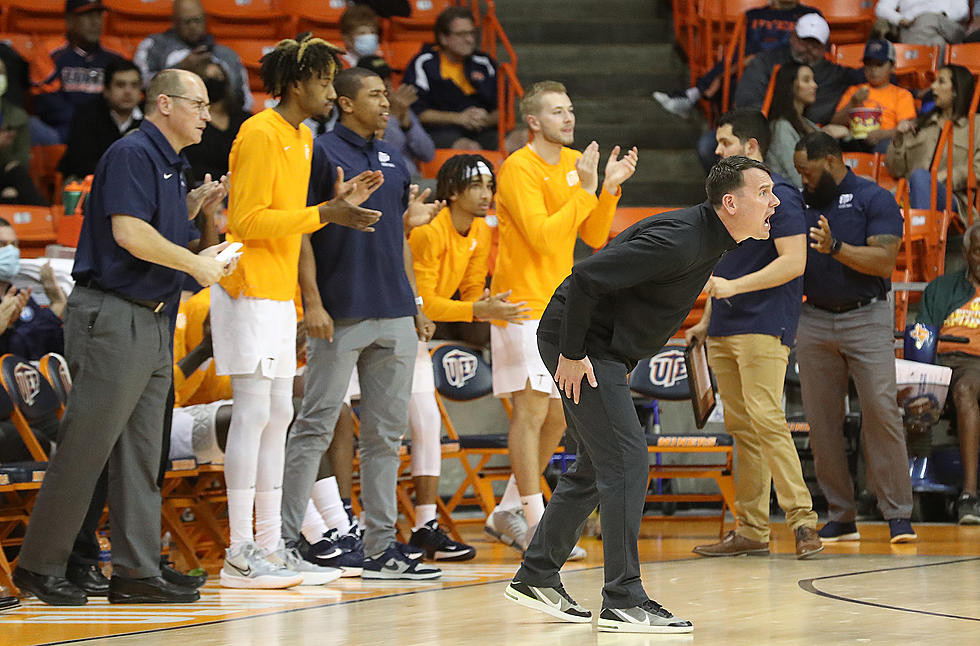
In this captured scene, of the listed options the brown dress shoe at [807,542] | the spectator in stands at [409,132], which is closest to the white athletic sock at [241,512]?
the brown dress shoe at [807,542]

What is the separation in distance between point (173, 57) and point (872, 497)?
6.11 m

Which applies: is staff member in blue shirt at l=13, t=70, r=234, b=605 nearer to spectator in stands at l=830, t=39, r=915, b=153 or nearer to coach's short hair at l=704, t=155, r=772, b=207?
coach's short hair at l=704, t=155, r=772, b=207

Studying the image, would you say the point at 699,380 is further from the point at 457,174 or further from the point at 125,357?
the point at 125,357

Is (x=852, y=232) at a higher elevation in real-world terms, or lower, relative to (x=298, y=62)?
lower

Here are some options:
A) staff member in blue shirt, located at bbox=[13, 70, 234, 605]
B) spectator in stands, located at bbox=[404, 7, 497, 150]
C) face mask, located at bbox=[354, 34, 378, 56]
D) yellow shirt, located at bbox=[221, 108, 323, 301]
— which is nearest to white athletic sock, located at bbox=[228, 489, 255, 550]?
staff member in blue shirt, located at bbox=[13, 70, 234, 605]

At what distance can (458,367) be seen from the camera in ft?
26.3

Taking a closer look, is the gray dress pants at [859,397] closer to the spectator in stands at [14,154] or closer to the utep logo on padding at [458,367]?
the utep logo on padding at [458,367]

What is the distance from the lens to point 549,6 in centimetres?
1332

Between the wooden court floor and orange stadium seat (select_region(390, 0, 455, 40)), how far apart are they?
7051 mm

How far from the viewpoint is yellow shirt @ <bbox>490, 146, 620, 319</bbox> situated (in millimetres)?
6426

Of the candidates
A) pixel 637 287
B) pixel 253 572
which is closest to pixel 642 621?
pixel 637 287

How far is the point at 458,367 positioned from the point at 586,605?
3.17 metres

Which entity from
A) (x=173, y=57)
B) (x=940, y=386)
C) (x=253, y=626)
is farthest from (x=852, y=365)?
(x=173, y=57)

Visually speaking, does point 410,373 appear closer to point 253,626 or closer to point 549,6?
point 253,626
